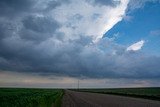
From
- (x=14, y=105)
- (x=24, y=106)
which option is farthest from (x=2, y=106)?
(x=24, y=106)

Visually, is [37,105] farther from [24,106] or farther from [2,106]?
[2,106]

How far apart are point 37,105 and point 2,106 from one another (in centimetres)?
842

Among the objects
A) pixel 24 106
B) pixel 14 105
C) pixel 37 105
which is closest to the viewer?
pixel 14 105

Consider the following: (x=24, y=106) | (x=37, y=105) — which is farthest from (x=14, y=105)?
(x=37, y=105)

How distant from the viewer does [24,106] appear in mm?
22281

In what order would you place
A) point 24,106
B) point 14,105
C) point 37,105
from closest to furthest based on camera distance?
1. point 14,105
2. point 24,106
3. point 37,105

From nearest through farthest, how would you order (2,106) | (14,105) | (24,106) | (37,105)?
1. (2,106)
2. (14,105)
3. (24,106)
4. (37,105)

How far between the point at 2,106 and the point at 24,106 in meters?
3.10

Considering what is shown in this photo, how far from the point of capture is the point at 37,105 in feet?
90.5

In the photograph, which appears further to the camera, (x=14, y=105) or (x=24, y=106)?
(x=24, y=106)

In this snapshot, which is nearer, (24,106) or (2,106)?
(2,106)

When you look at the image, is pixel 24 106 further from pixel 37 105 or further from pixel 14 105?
pixel 37 105

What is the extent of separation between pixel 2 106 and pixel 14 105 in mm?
1668

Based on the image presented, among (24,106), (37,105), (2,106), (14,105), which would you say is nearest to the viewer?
(2,106)
